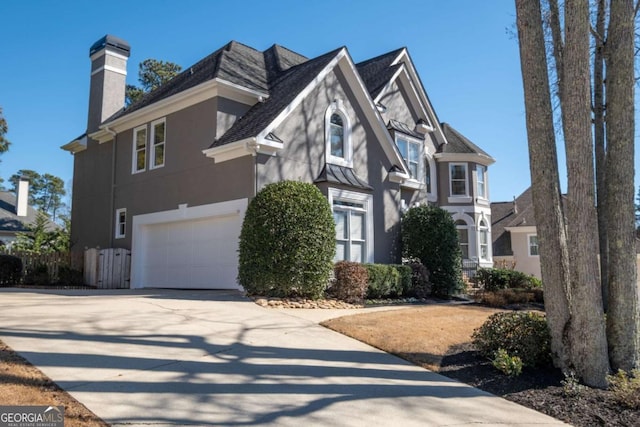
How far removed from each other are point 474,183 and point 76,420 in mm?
23591

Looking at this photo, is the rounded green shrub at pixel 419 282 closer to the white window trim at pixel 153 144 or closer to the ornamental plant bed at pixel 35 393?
the white window trim at pixel 153 144

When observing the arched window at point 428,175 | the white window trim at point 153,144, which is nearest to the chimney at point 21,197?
the white window trim at point 153,144

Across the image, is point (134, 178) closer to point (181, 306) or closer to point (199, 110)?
point (199, 110)

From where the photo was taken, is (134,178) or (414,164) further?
(414,164)

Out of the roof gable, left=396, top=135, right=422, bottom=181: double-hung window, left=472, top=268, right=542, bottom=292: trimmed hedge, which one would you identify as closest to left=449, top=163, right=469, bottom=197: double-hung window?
left=396, top=135, right=422, bottom=181: double-hung window

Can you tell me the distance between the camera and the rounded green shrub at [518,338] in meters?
6.96

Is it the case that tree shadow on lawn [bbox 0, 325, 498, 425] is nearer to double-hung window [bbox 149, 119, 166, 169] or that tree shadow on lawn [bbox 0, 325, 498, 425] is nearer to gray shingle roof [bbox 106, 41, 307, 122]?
gray shingle roof [bbox 106, 41, 307, 122]

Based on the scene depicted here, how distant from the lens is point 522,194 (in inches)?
1385

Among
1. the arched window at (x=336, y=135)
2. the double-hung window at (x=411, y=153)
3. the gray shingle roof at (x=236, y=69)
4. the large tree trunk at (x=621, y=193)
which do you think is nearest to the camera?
the large tree trunk at (x=621, y=193)

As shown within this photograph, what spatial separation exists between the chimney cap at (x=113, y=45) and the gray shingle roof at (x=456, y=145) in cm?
1477

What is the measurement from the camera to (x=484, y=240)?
26.3 m

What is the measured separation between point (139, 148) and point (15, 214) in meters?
24.5

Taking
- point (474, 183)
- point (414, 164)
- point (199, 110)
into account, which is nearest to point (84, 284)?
point (199, 110)

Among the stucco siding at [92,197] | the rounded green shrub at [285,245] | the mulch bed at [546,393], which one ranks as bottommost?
the mulch bed at [546,393]
